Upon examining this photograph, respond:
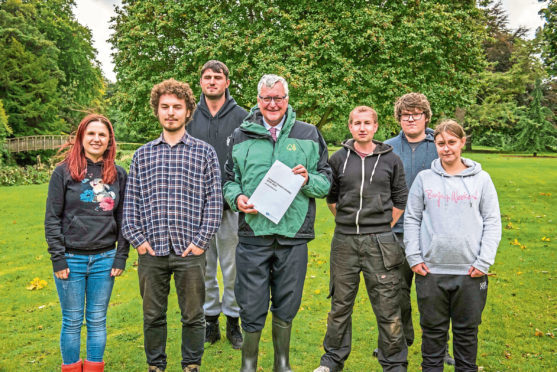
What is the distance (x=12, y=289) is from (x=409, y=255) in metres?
6.13

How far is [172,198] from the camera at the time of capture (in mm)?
3650

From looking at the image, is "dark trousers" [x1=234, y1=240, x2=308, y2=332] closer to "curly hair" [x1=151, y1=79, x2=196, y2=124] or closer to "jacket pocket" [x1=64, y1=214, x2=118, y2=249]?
"jacket pocket" [x1=64, y1=214, x2=118, y2=249]

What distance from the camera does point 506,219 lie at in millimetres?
12727

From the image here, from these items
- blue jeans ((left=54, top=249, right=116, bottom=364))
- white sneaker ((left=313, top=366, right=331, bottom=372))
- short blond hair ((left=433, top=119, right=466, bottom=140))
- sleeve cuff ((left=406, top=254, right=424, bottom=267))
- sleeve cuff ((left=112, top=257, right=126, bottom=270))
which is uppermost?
short blond hair ((left=433, top=119, right=466, bottom=140))

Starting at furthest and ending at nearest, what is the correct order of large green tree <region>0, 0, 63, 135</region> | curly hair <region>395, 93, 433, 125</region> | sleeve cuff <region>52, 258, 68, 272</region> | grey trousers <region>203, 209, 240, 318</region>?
1. large green tree <region>0, 0, 63, 135</region>
2. grey trousers <region>203, 209, 240, 318</region>
3. curly hair <region>395, 93, 433, 125</region>
4. sleeve cuff <region>52, 258, 68, 272</region>

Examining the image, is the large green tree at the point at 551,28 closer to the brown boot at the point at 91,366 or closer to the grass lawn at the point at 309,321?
the grass lawn at the point at 309,321

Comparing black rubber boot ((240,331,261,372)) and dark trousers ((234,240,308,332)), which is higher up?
dark trousers ((234,240,308,332))

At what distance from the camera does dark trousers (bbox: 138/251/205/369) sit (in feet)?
12.1

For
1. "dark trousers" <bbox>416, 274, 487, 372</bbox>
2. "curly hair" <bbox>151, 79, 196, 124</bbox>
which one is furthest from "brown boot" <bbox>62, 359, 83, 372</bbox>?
"dark trousers" <bbox>416, 274, 487, 372</bbox>

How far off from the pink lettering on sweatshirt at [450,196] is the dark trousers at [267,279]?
1134mm

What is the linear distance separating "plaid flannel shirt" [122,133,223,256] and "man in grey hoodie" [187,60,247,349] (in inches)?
32.4

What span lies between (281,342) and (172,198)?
151 centimetres

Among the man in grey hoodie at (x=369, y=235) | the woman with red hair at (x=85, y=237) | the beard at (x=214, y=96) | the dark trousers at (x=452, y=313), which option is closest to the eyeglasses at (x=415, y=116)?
the man in grey hoodie at (x=369, y=235)

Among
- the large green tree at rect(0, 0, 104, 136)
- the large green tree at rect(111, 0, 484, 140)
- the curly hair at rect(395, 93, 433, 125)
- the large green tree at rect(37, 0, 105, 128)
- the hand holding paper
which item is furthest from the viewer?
the large green tree at rect(37, 0, 105, 128)
